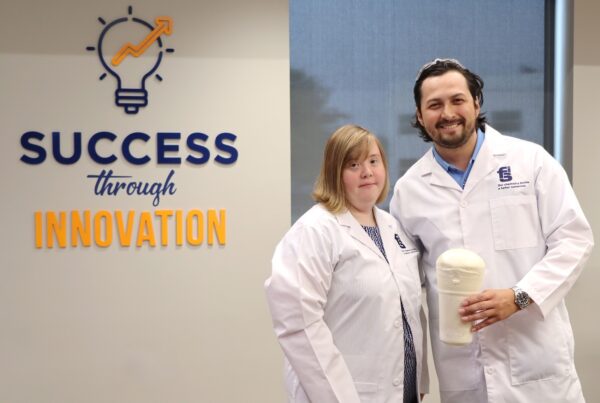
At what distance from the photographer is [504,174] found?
232 cm

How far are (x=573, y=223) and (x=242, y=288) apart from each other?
2.11 metres

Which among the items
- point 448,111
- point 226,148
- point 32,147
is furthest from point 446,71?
point 32,147

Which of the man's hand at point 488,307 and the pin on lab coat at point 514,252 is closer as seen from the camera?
the man's hand at point 488,307

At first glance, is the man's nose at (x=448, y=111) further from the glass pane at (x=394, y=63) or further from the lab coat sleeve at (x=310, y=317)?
the glass pane at (x=394, y=63)

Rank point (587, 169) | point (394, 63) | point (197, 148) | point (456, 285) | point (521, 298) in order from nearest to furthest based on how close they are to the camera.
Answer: point (456, 285) → point (521, 298) → point (197, 148) → point (587, 169) → point (394, 63)

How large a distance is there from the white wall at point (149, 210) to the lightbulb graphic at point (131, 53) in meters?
0.04

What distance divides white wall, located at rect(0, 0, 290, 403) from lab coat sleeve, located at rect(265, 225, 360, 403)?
1844mm

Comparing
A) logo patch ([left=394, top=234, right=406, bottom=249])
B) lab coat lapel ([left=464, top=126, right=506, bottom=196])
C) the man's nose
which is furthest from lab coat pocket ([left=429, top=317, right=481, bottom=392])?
the man's nose

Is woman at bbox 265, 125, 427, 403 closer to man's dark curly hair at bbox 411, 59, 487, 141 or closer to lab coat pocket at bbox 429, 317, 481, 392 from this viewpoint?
lab coat pocket at bbox 429, 317, 481, 392

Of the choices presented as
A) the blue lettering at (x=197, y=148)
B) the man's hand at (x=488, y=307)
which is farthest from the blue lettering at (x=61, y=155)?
the man's hand at (x=488, y=307)

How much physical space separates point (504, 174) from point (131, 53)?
89.6 inches

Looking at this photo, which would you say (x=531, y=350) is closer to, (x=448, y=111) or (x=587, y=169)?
(x=448, y=111)

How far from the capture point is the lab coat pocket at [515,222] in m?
2.26

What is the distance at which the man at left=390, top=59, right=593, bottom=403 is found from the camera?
2.21 metres
